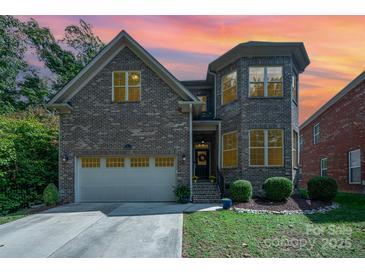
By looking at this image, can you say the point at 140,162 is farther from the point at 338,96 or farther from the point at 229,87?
the point at 338,96

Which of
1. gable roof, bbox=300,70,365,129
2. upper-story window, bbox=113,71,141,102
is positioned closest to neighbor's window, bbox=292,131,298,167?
gable roof, bbox=300,70,365,129

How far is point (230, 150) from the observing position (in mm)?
14898

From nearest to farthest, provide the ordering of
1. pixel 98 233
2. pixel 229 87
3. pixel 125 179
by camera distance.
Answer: pixel 98 233
pixel 125 179
pixel 229 87

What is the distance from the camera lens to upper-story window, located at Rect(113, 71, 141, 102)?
13969 millimetres

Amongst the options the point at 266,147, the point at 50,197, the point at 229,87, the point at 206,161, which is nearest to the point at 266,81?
the point at 229,87

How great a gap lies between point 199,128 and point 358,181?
917 centimetres

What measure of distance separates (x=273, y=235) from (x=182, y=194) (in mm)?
5587

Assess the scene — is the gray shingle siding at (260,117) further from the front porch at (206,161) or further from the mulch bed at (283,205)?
the mulch bed at (283,205)

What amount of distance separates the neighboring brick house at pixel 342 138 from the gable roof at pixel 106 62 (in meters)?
9.40

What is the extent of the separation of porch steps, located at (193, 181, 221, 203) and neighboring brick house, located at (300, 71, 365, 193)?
812 centimetres

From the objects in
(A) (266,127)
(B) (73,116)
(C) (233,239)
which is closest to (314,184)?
(A) (266,127)

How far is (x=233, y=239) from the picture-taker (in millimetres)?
7691

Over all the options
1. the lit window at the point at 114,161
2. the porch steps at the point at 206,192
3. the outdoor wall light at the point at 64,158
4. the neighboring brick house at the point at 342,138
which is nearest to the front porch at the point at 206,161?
the porch steps at the point at 206,192

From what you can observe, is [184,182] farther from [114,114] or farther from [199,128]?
[114,114]
